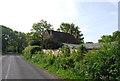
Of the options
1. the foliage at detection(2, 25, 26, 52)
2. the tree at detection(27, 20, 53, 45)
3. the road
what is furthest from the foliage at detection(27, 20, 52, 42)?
Result: the road

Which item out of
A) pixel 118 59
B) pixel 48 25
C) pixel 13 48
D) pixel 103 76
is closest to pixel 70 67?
pixel 103 76

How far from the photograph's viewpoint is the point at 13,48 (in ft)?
370

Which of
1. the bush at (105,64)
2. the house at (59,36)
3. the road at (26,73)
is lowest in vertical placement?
the road at (26,73)

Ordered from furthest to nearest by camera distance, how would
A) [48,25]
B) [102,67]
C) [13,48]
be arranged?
[13,48]
[48,25]
[102,67]

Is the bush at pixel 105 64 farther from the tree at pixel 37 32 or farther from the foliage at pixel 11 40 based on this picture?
the foliage at pixel 11 40

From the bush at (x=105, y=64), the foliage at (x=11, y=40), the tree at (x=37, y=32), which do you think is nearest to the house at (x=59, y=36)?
the tree at (x=37, y=32)

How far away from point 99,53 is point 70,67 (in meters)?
5.06

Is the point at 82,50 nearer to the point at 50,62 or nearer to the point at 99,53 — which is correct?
the point at 99,53

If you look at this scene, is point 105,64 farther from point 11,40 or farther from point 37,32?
point 11,40

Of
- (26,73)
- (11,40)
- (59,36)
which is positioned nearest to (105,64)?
(26,73)

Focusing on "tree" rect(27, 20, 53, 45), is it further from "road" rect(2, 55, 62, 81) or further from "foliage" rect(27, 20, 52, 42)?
"road" rect(2, 55, 62, 81)

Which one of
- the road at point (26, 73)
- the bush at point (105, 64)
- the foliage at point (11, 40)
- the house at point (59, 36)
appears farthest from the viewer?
the foliage at point (11, 40)

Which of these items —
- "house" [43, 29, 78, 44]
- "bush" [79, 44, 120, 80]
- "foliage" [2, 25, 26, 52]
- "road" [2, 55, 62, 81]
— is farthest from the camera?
"foliage" [2, 25, 26, 52]

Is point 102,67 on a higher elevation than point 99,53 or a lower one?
lower
